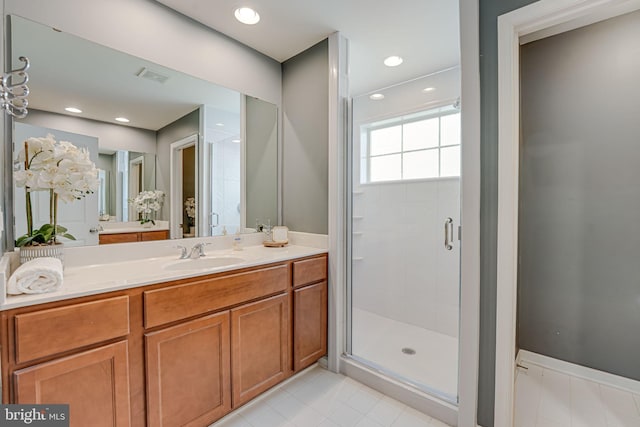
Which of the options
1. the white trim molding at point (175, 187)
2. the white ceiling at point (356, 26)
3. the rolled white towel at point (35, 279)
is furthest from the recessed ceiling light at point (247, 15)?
the rolled white towel at point (35, 279)

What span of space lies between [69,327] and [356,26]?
2302mm

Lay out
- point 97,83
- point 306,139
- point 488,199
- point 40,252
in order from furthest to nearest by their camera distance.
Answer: point 306,139, point 97,83, point 488,199, point 40,252

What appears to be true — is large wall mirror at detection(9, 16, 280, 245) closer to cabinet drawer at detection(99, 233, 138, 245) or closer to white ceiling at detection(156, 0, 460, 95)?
cabinet drawer at detection(99, 233, 138, 245)

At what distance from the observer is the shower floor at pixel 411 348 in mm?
1962

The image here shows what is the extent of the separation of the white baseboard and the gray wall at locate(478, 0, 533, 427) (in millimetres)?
1027

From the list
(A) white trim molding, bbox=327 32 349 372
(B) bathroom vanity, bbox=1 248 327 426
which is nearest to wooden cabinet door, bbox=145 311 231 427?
(B) bathroom vanity, bbox=1 248 327 426

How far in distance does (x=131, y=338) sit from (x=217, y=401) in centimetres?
60

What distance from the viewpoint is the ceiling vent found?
5.86 ft

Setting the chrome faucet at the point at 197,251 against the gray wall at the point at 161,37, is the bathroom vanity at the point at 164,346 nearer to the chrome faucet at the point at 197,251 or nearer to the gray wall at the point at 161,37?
the chrome faucet at the point at 197,251

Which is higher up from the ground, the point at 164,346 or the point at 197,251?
the point at 197,251

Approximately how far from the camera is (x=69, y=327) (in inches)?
42.0

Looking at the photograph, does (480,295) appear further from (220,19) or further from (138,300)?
(220,19)

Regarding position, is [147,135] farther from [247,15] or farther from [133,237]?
[247,15]

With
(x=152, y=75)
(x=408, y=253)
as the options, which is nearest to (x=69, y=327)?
(x=152, y=75)
